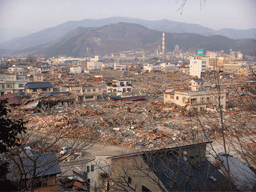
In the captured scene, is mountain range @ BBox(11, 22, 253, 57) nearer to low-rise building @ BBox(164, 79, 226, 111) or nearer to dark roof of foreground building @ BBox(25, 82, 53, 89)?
dark roof of foreground building @ BBox(25, 82, 53, 89)

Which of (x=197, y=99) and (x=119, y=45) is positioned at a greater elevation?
(x=119, y=45)

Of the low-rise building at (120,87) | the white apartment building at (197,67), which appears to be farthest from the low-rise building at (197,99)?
the white apartment building at (197,67)

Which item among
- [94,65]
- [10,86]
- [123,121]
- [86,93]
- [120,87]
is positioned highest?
[94,65]

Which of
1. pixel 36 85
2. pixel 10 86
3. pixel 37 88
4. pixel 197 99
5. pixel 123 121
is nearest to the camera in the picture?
pixel 123 121

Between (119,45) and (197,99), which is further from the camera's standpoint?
(119,45)

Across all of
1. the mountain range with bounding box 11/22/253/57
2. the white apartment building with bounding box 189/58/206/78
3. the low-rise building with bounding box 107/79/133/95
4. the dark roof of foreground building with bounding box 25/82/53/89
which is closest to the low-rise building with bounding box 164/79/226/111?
the low-rise building with bounding box 107/79/133/95

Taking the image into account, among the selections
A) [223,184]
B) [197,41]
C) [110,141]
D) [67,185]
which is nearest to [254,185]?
[223,184]

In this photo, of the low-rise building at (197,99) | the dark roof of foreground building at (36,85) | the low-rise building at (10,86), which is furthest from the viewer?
the low-rise building at (10,86)

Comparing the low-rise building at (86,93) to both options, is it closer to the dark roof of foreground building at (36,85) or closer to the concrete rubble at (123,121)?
the concrete rubble at (123,121)

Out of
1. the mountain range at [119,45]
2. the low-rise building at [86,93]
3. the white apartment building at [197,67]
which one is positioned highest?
the mountain range at [119,45]

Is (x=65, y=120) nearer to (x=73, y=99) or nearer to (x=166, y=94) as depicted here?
(x=73, y=99)

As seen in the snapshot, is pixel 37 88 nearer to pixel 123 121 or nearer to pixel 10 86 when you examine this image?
pixel 10 86

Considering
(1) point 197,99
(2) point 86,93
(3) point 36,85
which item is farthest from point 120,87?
(1) point 197,99
